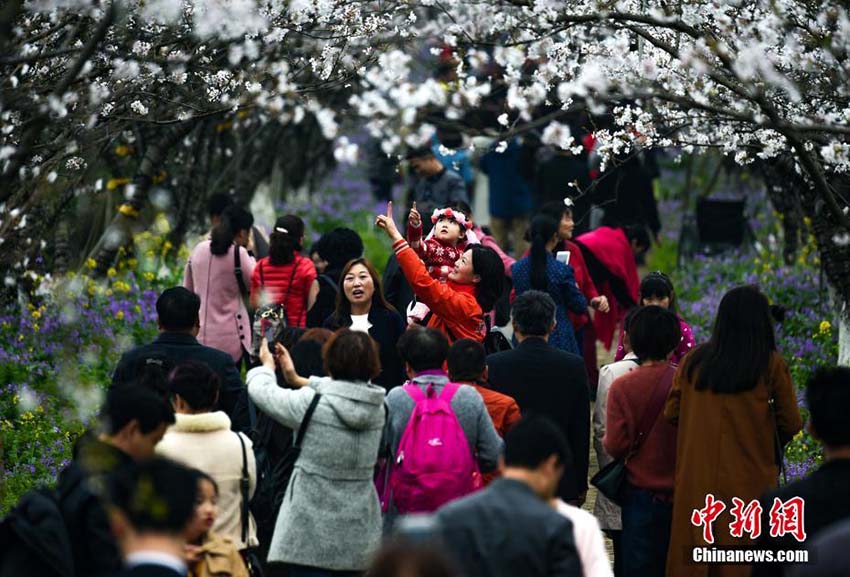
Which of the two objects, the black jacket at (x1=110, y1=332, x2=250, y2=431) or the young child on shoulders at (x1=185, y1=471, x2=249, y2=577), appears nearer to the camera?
the young child on shoulders at (x1=185, y1=471, x2=249, y2=577)

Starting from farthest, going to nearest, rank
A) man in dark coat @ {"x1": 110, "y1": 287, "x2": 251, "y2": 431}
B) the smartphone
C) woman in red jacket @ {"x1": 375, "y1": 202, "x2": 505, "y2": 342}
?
the smartphone
woman in red jacket @ {"x1": 375, "y1": 202, "x2": 505, "y2": 342}
man in dark coat @ {"x1": 110, "y1": 287, "x2": 251, "y2": 431}

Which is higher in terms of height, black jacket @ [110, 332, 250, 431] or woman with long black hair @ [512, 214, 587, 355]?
black jacket @ [110, 332, 250, 431]

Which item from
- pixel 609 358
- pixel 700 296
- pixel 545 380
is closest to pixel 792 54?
pixel 545 380

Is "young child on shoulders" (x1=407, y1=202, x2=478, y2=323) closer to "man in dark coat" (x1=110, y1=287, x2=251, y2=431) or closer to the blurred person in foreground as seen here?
"man in dark coat" (x1=110, y1=287, x2=251, y2=431)

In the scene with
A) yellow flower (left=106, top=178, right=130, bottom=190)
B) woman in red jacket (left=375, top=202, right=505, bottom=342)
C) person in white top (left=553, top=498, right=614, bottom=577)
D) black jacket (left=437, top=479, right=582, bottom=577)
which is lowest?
yellow flower (left=106, top=178, right=130, bottom=190)

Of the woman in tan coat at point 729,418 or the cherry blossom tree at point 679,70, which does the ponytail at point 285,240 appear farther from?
the woman in tan coat at point 729,418

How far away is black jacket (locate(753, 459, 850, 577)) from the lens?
5527 millimetres

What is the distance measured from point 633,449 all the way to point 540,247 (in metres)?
3.71

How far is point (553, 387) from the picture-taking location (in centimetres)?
781

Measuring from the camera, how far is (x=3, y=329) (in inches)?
518

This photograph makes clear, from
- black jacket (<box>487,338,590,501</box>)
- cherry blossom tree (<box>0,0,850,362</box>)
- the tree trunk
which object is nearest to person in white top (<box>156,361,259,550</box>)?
cherry blossom tree (<box>0,0,850,362</box>)

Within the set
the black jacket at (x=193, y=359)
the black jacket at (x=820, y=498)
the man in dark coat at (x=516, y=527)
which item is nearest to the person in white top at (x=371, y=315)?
the black jacket at (x=193, y=359)

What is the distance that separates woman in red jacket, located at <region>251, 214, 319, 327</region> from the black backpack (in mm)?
5447

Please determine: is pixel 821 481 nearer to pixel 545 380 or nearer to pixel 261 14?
pixel 545 380
